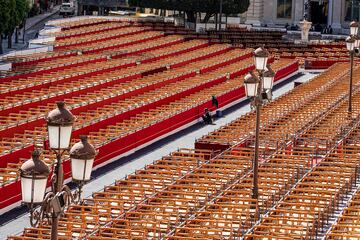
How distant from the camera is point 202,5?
115 metres

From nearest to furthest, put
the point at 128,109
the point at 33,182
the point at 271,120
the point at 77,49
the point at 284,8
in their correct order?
the point at 33,182
the point at 271,120
the point at 128,109
the point at 77,49
the point at 284,8

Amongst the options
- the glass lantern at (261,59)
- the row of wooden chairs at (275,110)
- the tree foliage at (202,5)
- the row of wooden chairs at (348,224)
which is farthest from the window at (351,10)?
the glass lantern at (261,59)

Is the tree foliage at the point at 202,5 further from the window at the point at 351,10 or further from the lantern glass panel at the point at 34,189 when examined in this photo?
the lantern glass panel at the point at 34,189

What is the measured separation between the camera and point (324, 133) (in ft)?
160

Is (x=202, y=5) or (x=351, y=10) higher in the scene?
(x=202, y=5)

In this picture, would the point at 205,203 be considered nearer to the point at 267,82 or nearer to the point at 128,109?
the point at 267,82

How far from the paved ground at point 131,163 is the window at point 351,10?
69246 millimetres

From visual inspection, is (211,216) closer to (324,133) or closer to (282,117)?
(324,133)

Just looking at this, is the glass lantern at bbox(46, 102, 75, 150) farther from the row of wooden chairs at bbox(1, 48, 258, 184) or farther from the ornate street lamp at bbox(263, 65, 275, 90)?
the row of wooden chairs at bbox(1, 48, 258, 184)

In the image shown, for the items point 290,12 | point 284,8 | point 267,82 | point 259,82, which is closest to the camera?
point 259,82

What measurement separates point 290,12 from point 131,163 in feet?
301

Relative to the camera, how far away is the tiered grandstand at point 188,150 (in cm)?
3003

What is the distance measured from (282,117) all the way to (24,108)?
13.1 metres

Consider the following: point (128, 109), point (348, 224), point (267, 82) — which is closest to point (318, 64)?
point (128, 109)
